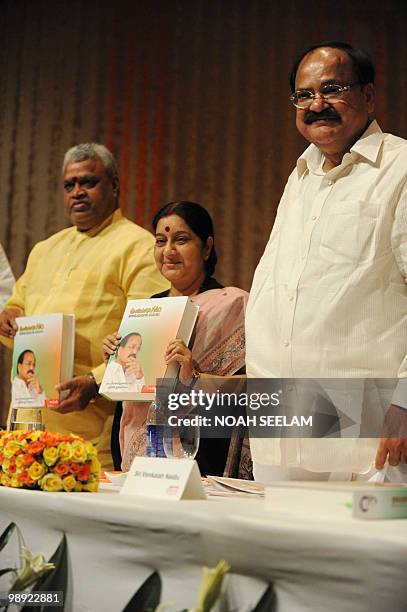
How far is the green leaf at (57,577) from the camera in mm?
1230

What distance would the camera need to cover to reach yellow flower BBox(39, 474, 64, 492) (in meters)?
1.34

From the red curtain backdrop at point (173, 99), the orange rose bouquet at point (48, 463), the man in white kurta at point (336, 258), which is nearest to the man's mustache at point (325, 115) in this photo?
the man in white kurta at point (336, 258)

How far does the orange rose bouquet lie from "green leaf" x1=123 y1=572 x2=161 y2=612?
0.27 meters

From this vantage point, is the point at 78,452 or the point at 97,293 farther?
the point at 97,293

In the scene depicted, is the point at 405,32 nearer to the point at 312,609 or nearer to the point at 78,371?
the point at 78,371

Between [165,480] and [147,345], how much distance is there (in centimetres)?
90

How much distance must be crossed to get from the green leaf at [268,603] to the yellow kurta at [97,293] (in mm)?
1846

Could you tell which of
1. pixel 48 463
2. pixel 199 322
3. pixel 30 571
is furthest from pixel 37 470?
pixel 199 322

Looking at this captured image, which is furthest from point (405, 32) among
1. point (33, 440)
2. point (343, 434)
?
point (33, 440)

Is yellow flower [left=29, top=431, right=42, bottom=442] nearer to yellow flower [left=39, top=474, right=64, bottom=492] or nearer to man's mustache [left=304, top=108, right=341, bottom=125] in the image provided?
yellow flower [left=39, top=474, right=64, bottom=492]

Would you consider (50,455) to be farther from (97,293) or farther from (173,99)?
(173,99)

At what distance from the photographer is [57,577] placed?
4.07ft

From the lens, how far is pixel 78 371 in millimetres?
2883

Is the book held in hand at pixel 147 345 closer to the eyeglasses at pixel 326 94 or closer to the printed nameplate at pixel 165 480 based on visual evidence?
the eyeglasses at pixel 326 94
